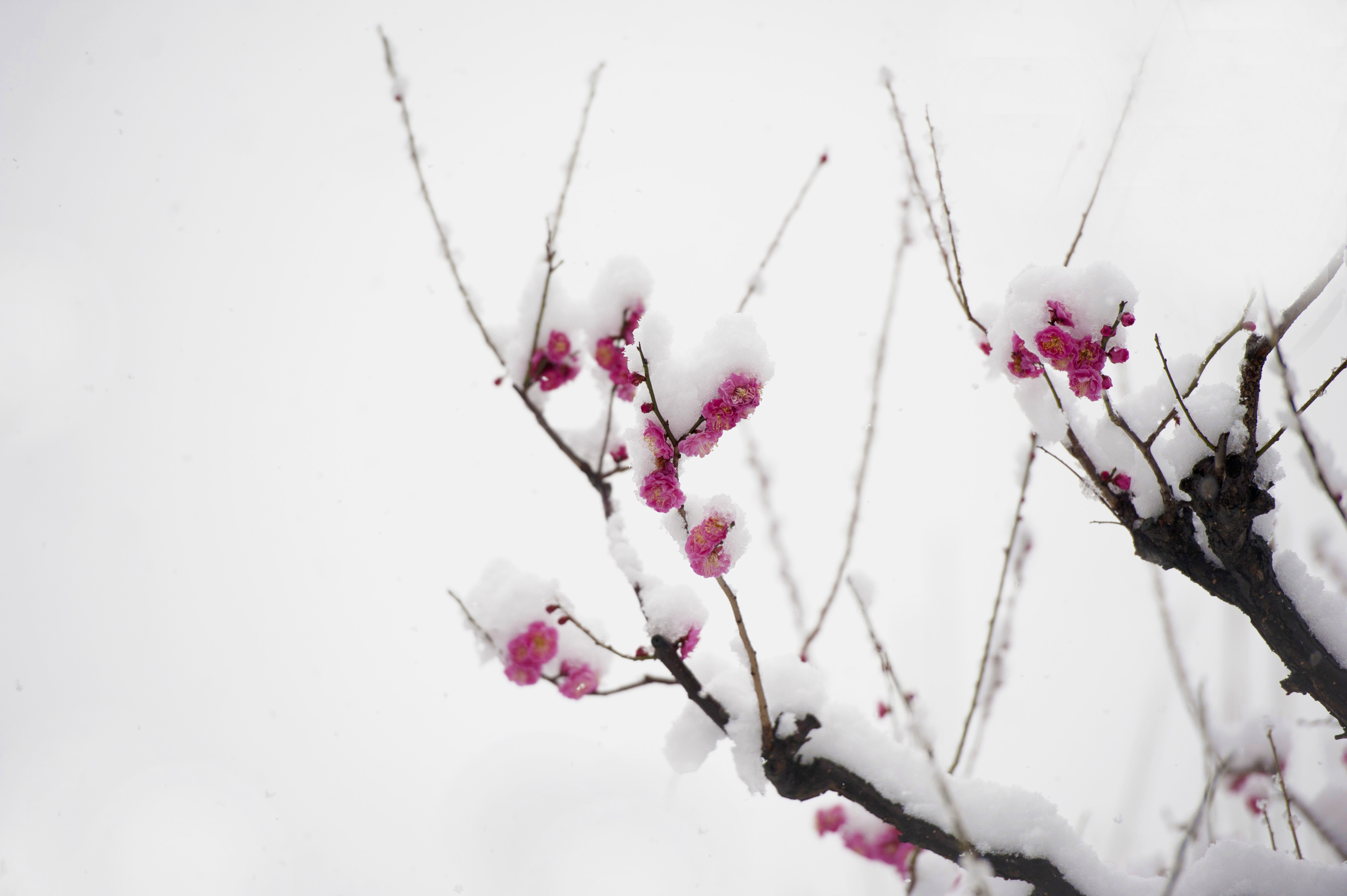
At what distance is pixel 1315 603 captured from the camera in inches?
60.5

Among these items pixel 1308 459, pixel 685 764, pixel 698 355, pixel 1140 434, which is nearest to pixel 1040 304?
pixel 1140 434

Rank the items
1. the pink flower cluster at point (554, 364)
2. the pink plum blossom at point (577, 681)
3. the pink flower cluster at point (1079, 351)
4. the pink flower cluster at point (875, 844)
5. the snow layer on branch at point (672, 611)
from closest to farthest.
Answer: the pink flower cluster at point (1079, 351) < the snow layer on branch at point (672, 611) < the pink plum blossom at point (577, 681) < the pink flower cluster at point (554, 364) < the pink flower cluster at point (875, 844)

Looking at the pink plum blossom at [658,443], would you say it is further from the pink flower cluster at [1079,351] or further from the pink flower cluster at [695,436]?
the pink flower cluster at [1079,351]

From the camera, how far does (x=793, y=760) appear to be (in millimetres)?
1704

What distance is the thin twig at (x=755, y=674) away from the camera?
1.33 m

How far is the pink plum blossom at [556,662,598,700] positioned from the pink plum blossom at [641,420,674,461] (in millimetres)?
1073

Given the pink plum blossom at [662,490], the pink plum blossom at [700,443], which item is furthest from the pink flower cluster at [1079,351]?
the pink plum blossom at [662,490]

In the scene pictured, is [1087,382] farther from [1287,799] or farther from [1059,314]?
[1287,799]

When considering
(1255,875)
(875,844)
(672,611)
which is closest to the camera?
(1255,875)

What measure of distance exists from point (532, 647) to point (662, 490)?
44.4 inches

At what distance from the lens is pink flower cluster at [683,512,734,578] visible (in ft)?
4.57

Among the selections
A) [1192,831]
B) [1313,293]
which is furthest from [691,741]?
[1313,293]

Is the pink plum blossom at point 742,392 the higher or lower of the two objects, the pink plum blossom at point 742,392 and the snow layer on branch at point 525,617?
the higher

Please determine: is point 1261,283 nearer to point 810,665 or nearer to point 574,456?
point 810,665
